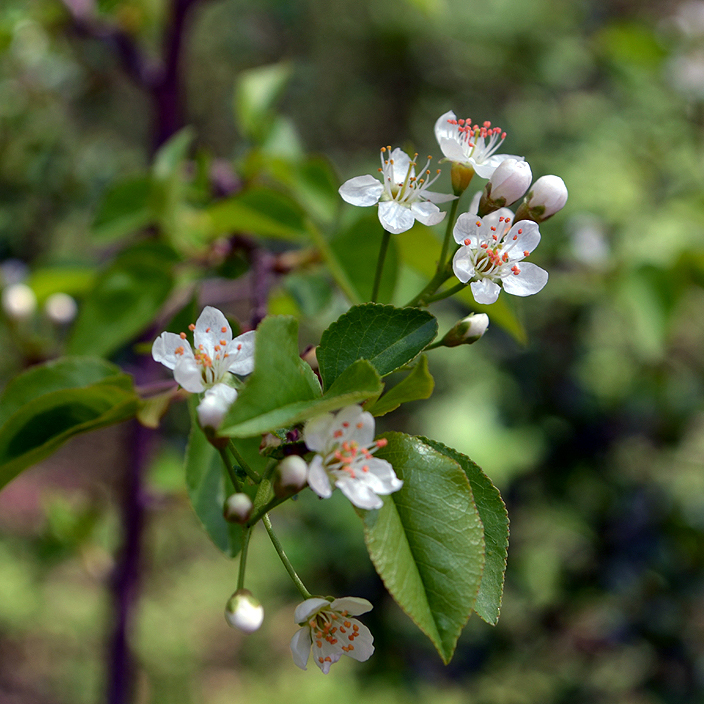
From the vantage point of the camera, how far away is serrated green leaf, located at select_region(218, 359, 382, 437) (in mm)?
339

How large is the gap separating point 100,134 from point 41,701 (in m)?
2.20

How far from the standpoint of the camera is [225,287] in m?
1.15

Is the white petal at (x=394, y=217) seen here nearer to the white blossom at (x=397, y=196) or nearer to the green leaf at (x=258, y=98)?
the white blossom at (x=397, y=196)

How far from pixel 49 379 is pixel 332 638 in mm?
291

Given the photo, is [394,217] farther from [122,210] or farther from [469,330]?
[122,210]

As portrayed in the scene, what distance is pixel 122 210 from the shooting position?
829mm

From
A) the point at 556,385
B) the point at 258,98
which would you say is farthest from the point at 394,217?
the point at 556,385

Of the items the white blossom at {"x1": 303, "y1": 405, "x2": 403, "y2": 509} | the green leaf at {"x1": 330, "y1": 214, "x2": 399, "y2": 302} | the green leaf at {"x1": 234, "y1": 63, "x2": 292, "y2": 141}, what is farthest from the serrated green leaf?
the green leaf at {"x1": 234, "y1": 63, "x2": 292, "y2": 141}

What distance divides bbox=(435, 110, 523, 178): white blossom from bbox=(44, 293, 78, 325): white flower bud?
2.52 ft

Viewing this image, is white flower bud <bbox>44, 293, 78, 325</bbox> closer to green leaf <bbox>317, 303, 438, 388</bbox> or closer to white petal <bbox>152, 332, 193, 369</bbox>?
white petal <bbox>152, 332, 193, 369</bbox>

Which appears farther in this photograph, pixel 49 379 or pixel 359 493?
pixel 49 379

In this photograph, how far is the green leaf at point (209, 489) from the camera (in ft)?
1.46

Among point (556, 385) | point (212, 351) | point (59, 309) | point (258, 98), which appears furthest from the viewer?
point (556, 385)

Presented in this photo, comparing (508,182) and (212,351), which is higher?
(508,182)
